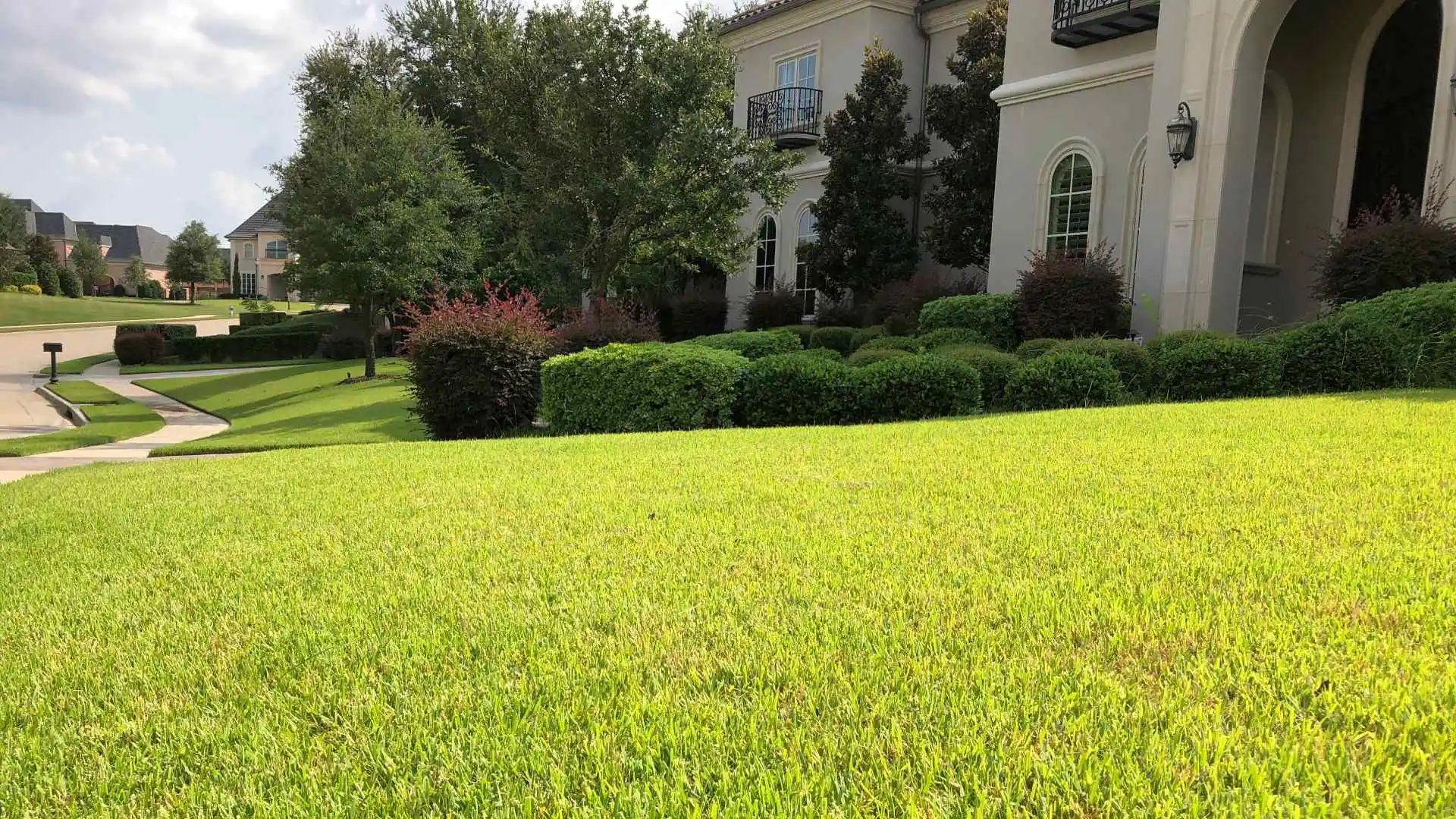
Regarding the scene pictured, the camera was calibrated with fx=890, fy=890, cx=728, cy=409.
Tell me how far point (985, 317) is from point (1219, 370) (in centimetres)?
477

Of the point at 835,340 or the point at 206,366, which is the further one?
the point at 206,366

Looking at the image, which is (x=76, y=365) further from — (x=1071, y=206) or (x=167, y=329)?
(x=1071, y=206)

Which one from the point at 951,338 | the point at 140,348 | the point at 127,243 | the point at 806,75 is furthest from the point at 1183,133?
the point at 127,243

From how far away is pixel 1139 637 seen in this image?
261cm

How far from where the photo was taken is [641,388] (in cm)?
1027

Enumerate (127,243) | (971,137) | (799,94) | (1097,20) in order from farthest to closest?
(127,243)
(799,94)
(971,137)
(1097,20)

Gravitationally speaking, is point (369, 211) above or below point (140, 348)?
above

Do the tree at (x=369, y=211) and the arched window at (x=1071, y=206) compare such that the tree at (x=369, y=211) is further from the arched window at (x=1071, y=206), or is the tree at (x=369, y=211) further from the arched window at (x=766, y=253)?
the arched window at (x=1071, y=206)

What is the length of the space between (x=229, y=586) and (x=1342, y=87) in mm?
16073

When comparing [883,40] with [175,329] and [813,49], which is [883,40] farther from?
[175,329]

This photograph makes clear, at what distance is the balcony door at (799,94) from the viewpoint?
24.0 meters

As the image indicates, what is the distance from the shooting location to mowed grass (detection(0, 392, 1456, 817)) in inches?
78.3

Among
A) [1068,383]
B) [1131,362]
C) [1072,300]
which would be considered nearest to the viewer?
[1068,383]

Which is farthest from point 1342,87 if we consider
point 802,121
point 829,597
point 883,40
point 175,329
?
point 175,329
